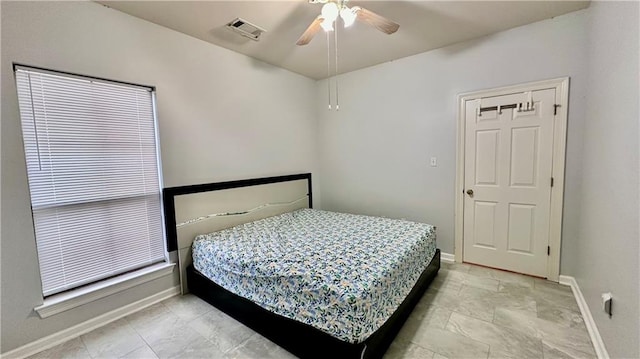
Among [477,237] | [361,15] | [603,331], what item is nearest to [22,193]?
[361,15]

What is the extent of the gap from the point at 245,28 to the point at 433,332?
3092 mm

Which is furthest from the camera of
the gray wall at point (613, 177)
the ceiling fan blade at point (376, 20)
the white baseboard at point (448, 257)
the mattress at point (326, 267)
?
the white baseboard at point (448, 257)

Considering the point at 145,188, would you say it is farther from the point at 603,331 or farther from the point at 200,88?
the point at 603,331

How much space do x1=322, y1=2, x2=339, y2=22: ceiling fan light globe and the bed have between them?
176 centimetres

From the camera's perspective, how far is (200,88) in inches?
107

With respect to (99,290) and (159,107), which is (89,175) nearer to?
(159,107)

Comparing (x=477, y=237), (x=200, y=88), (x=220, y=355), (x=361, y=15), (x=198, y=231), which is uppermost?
(x=361, y=15)

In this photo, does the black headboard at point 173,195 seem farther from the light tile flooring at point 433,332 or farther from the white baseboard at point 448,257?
the white baseboard at point 448,257

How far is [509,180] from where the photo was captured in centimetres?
277

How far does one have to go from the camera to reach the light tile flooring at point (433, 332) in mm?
1729

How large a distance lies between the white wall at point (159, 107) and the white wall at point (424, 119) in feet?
2.28

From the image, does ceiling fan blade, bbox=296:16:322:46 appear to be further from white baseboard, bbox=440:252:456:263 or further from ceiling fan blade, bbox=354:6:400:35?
white baseboard, bbox=440:252:456:263

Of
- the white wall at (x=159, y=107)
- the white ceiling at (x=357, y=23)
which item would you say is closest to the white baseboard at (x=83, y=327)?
the white wall at (x=159, y=107)

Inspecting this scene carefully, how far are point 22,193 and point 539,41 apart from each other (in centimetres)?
453
